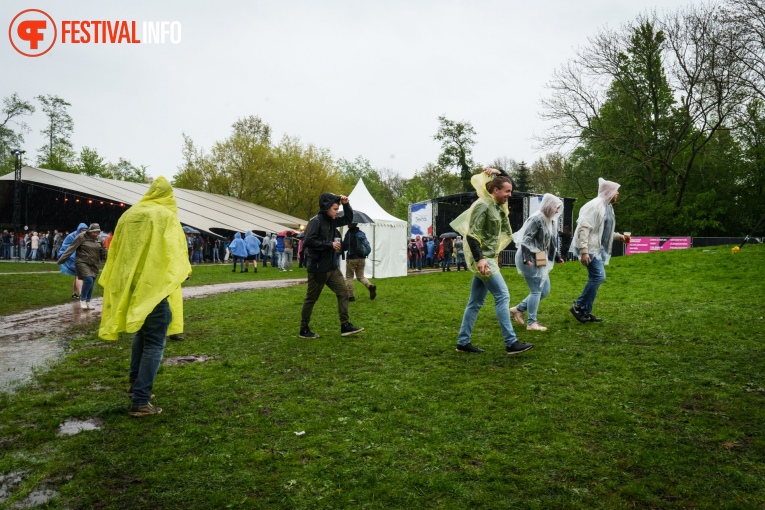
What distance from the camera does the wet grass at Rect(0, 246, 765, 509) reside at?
9.36 feet

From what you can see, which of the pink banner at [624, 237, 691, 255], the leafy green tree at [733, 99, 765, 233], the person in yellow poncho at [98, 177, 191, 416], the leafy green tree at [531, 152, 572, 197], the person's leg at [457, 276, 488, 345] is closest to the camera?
the person in yellow poncho at [98, 177, 191, 416]

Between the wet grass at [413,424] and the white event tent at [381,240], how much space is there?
Result: 12.3m

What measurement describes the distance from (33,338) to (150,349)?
14.8 feet

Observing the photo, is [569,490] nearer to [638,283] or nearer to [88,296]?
[88,296]

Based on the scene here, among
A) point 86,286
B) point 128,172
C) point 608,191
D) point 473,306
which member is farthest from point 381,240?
point 128,172

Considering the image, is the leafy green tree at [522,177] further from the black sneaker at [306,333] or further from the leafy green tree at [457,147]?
the black sneaker at [306,333]

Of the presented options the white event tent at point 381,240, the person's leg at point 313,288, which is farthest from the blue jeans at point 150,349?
the white event tent at point 381,240

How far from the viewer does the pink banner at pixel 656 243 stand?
27.7 m

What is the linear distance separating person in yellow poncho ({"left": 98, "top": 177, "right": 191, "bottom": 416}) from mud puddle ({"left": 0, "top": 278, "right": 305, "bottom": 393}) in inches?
61.5

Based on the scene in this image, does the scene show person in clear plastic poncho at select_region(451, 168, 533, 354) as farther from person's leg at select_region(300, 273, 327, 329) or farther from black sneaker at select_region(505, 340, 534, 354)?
person's leg at select_region(300, 273, 327, 329)

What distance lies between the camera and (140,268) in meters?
4.24

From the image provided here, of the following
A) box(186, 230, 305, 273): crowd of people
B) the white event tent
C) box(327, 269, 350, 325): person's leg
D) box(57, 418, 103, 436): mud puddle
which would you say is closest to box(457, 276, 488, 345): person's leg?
box(327, 269, 350, 325): person's leg

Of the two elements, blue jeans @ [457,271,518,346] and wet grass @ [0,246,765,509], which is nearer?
wet grass @ [0,246,765,509]

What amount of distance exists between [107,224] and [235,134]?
14.1 meters
